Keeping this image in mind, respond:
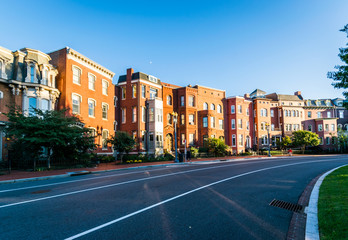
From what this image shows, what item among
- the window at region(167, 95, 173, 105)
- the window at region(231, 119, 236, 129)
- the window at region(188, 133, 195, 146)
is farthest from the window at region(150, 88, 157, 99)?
the window at region(231, 119, 236, 129)

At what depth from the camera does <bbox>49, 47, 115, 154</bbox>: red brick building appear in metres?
24.7

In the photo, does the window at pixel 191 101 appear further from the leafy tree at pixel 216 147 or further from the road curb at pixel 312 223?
the road curb at pixel 312 223

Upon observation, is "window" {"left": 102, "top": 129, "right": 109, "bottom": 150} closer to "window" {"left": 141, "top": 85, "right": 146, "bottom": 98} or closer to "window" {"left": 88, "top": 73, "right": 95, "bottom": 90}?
"window" {"left": 88, "top": 73, "right": 95, "bottom": 90}

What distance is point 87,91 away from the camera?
27.4 metres

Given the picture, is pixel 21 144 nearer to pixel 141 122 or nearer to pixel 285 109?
pixel 141 122

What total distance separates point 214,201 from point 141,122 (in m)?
27.7

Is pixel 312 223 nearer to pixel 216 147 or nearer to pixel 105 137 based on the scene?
pixel 105 137

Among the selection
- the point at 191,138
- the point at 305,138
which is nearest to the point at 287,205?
the point at 191,138

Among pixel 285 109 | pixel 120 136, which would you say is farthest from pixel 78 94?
pixel 285 109

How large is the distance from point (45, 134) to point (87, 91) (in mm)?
11678

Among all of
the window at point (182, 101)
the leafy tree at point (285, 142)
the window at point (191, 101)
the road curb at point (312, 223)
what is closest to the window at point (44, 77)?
the window at point (182, 101)

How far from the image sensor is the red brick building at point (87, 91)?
24.7 meters

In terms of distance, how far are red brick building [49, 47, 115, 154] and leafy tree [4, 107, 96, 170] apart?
406 centimetres

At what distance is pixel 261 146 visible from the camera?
4872cm
